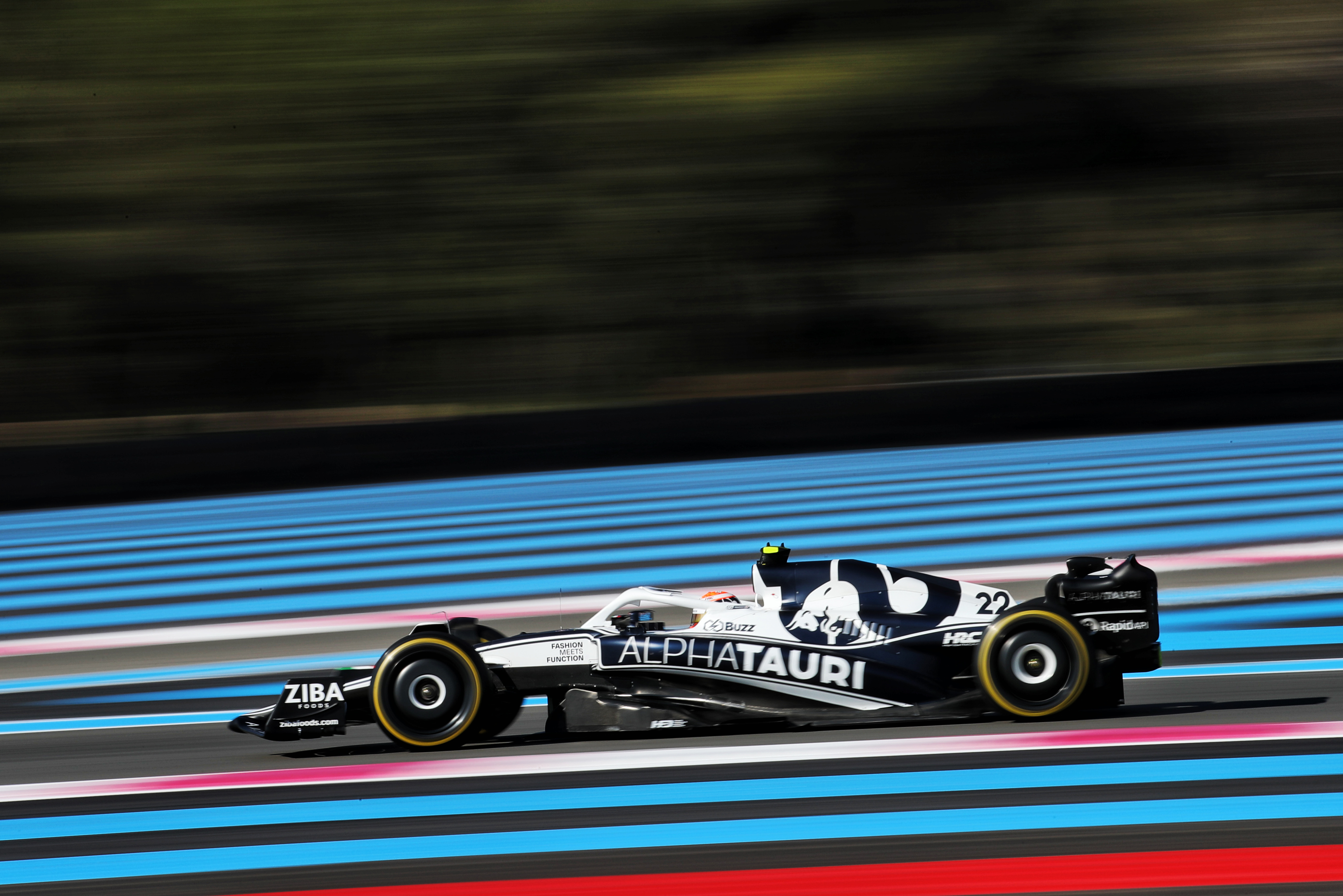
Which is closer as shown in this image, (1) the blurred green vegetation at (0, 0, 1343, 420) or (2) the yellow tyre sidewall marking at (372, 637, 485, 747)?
(2) the yellow tyre sidewall marking at (372, 637, 485, 747)

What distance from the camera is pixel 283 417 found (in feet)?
68.3

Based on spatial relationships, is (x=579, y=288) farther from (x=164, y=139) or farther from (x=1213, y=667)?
(x=1213, y=667)

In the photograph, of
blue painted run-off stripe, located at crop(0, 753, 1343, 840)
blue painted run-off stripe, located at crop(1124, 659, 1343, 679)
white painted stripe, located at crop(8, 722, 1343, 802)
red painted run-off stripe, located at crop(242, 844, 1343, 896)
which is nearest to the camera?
red painted run-off stripe, located at crop(242, 844, 1343, 896)

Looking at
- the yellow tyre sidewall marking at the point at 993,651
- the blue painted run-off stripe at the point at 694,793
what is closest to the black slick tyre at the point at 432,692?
the blue painted run-off stripe at the point at 694,793

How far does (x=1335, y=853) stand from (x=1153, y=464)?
10.2 meters

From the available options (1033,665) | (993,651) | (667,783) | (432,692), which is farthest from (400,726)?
(1033,665)

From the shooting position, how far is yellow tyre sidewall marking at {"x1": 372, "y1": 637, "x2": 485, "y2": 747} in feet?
19.7

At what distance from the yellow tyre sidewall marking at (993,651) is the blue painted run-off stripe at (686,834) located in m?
0.92

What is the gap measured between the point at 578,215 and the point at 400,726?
50.2 feet

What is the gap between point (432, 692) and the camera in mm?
6094

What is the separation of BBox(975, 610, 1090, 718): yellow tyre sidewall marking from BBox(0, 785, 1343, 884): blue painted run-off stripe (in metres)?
0.92

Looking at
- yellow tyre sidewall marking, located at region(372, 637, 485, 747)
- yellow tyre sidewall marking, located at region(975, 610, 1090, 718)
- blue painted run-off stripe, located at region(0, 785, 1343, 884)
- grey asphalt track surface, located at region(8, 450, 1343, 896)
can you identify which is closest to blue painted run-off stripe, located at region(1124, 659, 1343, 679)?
grey asphalt track surface, located at region(8, 450, 1343, 896)

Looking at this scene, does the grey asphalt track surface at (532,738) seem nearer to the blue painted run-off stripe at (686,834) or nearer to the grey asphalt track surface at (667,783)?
the grey asphalt track surface at (667,783)

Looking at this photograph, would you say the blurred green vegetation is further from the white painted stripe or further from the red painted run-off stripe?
the red painted run-off stripe
